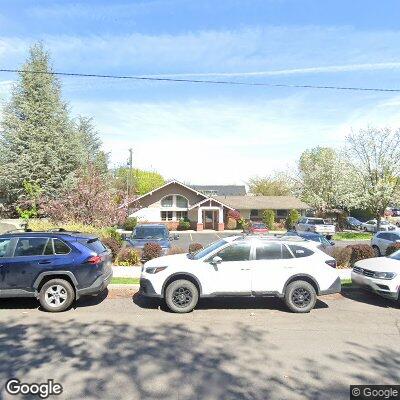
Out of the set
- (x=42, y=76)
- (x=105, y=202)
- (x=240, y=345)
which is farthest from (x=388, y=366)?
(x=42, y=76)

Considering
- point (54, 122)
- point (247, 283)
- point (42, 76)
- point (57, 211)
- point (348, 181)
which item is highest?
point (42, 76)

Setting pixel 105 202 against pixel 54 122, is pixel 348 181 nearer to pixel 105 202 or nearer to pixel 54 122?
pixel 105 202

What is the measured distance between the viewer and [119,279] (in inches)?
448

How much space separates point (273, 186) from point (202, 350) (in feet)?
206

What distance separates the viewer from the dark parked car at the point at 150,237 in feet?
49.6

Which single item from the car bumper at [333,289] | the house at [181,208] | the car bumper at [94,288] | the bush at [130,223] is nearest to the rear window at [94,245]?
the car bumper at [94,288]

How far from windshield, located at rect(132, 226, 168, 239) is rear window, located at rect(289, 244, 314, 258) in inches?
323

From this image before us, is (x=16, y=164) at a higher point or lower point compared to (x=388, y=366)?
higher

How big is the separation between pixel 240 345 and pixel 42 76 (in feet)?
102

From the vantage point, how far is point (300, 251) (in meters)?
8.80

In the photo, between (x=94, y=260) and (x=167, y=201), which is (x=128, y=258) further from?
(x=167, y=201)

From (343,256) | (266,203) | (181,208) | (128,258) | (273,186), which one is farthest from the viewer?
(273,186)

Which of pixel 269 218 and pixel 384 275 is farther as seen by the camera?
pixel 269 218
